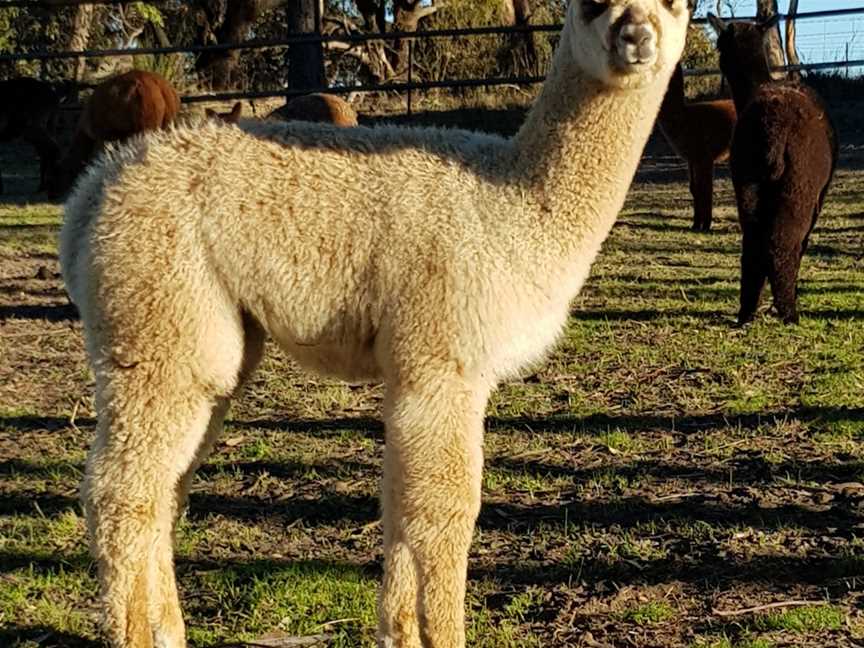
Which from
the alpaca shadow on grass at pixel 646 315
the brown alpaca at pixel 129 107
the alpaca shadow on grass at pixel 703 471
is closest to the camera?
the alpaca shadow on grass at pixel 703 471

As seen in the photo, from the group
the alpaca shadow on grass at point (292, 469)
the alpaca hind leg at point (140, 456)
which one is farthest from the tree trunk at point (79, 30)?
the alpaca hind leg at point (140, 456)

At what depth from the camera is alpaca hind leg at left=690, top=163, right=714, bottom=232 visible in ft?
36.4

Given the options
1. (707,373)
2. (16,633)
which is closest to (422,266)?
(16,633)

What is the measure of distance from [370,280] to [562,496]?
1.74 metres

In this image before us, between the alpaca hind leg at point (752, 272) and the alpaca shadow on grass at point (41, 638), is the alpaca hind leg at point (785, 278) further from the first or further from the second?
the alpaca shadow on grass at point (41, 638)

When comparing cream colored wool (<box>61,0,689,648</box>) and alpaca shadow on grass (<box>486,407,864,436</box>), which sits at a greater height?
cream colored wool (<box>61,0,689,648</box>)

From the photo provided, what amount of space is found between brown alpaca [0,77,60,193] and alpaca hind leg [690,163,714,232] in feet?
26.2

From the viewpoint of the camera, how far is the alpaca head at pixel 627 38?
3266 mm

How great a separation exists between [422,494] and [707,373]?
11.7 ft

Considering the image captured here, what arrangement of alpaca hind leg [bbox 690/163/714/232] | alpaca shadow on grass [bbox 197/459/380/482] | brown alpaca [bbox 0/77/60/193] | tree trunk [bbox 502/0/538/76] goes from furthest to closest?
tree trunk [bbox 502/0/538/76], brown alpaca [bbox 0/77/60/193], alpaca hind leg [bbox 690/163/714/232], alpaca shadow on grass [bbox 197/459/380/482]

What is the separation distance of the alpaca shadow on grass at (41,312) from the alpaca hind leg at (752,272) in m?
4.22

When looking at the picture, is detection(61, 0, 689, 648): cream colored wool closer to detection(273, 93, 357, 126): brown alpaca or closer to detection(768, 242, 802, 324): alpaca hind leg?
detection(768, 242, 802, 324): alpaca hind leg

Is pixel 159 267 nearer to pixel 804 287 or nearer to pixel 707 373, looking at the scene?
pixel 707 373

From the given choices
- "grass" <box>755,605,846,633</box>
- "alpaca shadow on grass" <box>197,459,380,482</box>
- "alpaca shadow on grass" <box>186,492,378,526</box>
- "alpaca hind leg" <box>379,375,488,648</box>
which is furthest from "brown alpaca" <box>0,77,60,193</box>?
"grass" <box>755,605,846,633</box>
